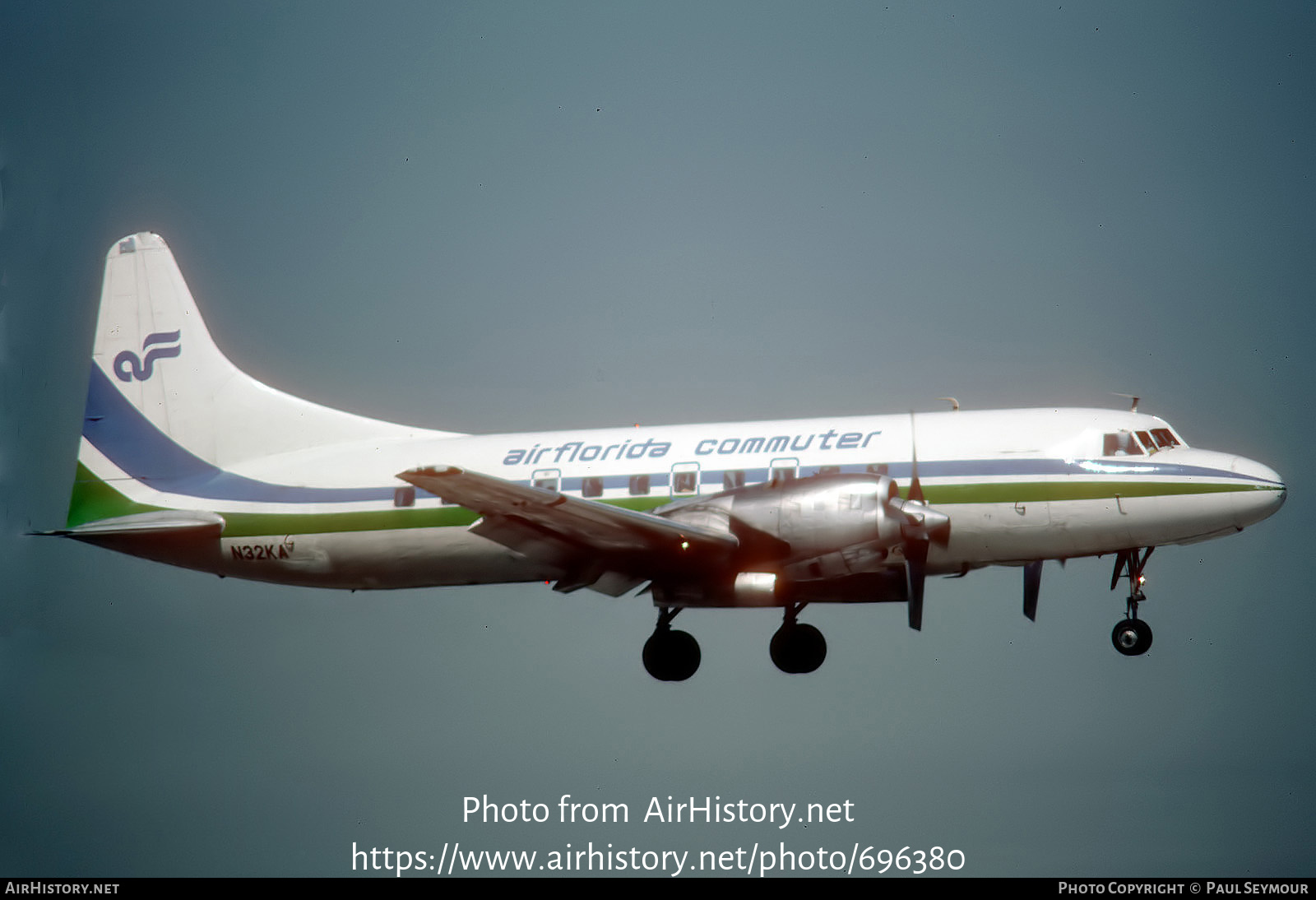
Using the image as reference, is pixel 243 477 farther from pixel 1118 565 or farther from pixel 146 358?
pixel 1118 565

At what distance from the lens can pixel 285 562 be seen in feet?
82.6

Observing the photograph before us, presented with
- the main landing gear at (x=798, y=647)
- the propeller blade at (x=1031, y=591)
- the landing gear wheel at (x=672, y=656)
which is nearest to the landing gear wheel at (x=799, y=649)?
the main landing gear at (x=798, y=647)

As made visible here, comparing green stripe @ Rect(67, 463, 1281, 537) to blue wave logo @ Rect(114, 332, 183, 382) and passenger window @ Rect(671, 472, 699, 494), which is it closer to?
passenger window @ Rect(671, 472, 699, 494)

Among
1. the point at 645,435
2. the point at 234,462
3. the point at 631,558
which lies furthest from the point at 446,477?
the point at 234,462

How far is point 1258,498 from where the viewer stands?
72.8 ft

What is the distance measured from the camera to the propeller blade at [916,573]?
21594mm

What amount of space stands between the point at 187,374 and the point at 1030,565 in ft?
50.8

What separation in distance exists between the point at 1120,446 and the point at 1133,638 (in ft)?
9.67

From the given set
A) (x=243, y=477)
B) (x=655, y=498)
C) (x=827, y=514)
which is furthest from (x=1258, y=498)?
(x=243, y=477)

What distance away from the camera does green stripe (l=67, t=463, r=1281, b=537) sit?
22328 mm

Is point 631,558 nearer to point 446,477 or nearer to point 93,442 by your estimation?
point 446,477

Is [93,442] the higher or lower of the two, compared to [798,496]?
higher

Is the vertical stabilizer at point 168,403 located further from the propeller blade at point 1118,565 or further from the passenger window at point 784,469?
the propeller blade at point 1118,565

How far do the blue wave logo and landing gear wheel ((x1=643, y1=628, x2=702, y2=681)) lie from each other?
10.6 m
